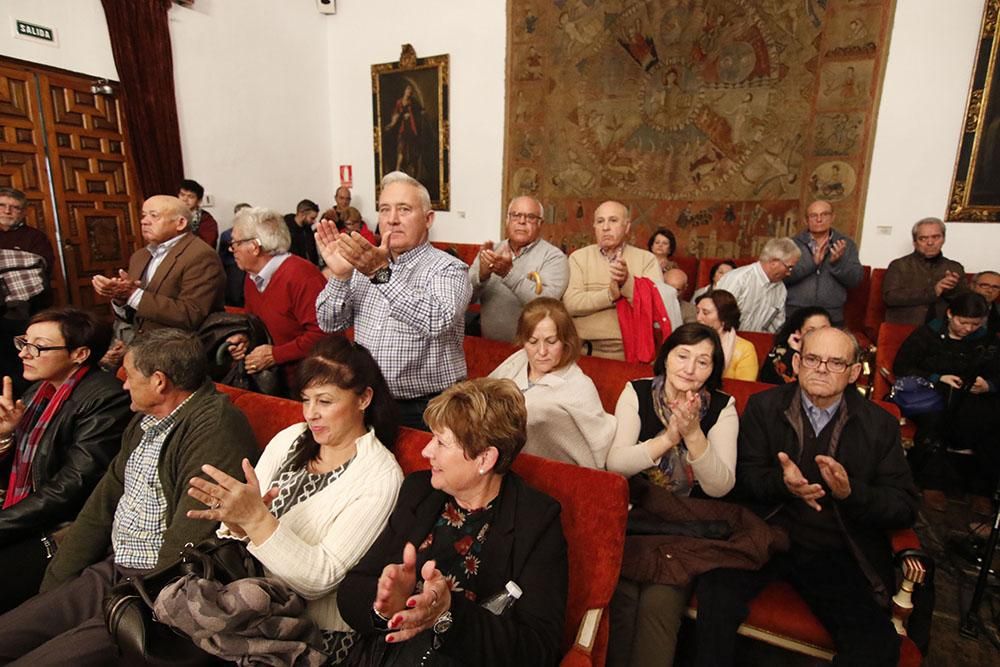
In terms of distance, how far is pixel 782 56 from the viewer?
638 cm

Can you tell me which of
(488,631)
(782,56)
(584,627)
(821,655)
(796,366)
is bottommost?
(821,655)

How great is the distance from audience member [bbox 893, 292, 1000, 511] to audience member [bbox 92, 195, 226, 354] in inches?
185

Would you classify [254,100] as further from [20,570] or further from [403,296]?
[20,570]

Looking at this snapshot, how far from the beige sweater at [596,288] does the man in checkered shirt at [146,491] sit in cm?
210

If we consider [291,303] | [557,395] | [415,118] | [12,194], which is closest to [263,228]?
[291,303]

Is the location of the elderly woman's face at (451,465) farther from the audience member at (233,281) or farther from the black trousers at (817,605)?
the audience member at (233,281)

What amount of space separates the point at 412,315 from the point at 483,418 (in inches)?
31.3

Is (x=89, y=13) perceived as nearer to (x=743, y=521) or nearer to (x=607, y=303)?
(x=607, y=303)

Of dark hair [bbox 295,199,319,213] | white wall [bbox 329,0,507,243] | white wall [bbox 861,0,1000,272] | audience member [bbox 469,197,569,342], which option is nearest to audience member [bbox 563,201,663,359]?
audience member [bbox 469,197,569,342]

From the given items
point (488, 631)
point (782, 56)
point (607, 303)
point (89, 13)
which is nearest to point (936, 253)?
point (782, 56)

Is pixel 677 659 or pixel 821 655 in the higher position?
pixel 821 655

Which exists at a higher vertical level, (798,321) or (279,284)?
(279,284)

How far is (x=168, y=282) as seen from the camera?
3.18 metres

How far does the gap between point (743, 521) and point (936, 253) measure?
470 cm
